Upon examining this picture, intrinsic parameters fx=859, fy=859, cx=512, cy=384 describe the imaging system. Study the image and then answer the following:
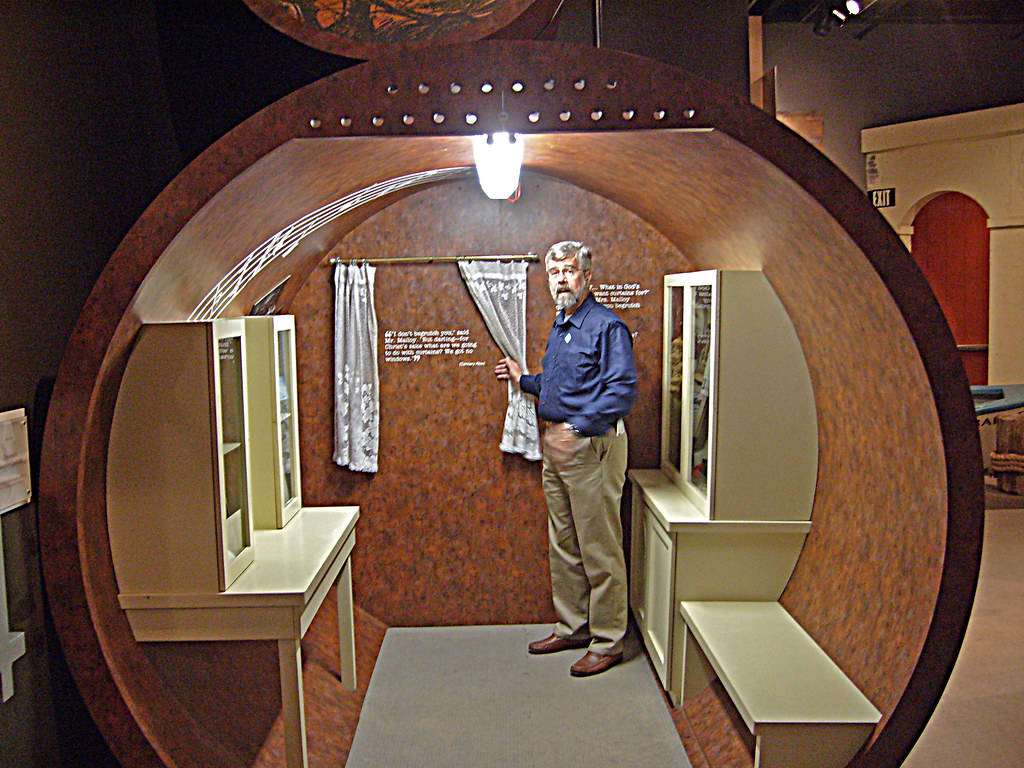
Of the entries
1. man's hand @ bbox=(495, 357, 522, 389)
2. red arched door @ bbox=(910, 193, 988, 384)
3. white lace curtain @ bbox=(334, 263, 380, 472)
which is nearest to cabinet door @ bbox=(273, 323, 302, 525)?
→ white lace curtain @ bbox=(334, 263, 380, 472)

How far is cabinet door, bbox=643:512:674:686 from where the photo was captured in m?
3.79

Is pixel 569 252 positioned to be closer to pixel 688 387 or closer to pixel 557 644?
pixel 688 387

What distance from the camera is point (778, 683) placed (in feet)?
9.51

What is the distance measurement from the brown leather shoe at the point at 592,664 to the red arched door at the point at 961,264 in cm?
759

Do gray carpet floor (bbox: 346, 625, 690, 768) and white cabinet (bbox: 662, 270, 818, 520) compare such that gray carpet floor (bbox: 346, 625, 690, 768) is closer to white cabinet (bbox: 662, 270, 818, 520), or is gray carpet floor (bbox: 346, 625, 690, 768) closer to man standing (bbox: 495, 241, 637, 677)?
man standing (bbox: 495, 241, 637, 677)

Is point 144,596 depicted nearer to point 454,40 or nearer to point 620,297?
point 454,40

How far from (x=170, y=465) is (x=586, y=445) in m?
1.94

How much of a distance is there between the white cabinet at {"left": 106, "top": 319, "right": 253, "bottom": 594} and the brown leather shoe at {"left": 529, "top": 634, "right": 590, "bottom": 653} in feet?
6.62

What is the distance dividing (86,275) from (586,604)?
2855 millimetres

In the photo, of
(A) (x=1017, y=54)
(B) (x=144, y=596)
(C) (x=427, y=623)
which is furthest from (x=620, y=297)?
(A) (x=1017, y=54)

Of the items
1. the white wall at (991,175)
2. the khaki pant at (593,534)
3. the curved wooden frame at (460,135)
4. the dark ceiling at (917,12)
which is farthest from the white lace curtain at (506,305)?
the white wall at (991,175)

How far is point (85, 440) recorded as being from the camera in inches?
93.6

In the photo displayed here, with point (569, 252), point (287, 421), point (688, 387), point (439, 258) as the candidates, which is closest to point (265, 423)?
point (287, 421)

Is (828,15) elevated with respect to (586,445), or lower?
elevated
